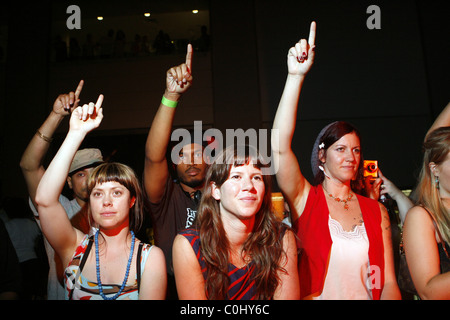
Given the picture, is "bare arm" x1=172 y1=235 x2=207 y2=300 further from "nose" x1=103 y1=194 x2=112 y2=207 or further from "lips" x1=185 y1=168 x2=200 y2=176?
"lips" x1=185 y1=168 x2=200 y2=176

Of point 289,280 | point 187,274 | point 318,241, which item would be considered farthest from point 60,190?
point 318,241

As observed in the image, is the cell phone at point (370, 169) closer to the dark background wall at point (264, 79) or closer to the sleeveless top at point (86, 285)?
the sleeveless top at point (86, 285)

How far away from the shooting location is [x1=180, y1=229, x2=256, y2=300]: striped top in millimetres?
1701

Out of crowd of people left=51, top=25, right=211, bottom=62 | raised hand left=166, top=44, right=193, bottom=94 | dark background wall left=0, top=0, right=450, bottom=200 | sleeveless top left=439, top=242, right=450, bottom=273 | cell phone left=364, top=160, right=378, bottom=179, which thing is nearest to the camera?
sleeveless top left=439, top=242, right=450, bottom=273

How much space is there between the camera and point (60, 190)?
172 cm

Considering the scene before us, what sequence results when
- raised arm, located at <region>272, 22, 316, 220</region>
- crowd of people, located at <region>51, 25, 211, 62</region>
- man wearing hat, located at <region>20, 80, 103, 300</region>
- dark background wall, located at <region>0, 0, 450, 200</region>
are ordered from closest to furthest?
raised arm, located at <region>272, 22, 316, 220</region> → man wearing hat, located at <region>20, 80, 103, 300</region> → dark background wall, located at <region>0, 0, 450, 200</region> → crowd of people, located at <region>51, 25, 211, 62</region>

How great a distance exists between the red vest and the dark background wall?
4.75 m

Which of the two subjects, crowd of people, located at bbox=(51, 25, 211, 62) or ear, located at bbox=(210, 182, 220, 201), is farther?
crowd of people, located at bbox=(51, 25, 211, 62)

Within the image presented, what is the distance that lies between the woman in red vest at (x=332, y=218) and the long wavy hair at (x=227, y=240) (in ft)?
0.59

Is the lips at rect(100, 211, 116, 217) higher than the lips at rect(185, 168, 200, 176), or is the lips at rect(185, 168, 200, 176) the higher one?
the lips at rect(185, 168, 200, 176)

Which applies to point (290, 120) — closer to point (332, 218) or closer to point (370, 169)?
point (332, 218)

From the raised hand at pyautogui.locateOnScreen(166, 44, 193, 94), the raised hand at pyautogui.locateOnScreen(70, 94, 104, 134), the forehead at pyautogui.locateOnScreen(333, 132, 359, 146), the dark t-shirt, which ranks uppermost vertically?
the raised hand at pyautogui.locateOnScreen(166, 44, 193, 94)

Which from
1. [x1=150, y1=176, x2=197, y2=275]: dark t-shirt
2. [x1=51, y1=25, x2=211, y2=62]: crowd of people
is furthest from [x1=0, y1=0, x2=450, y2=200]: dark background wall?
[x1=150, y1=176, x2=197, y2=275]: dark t-shirt
